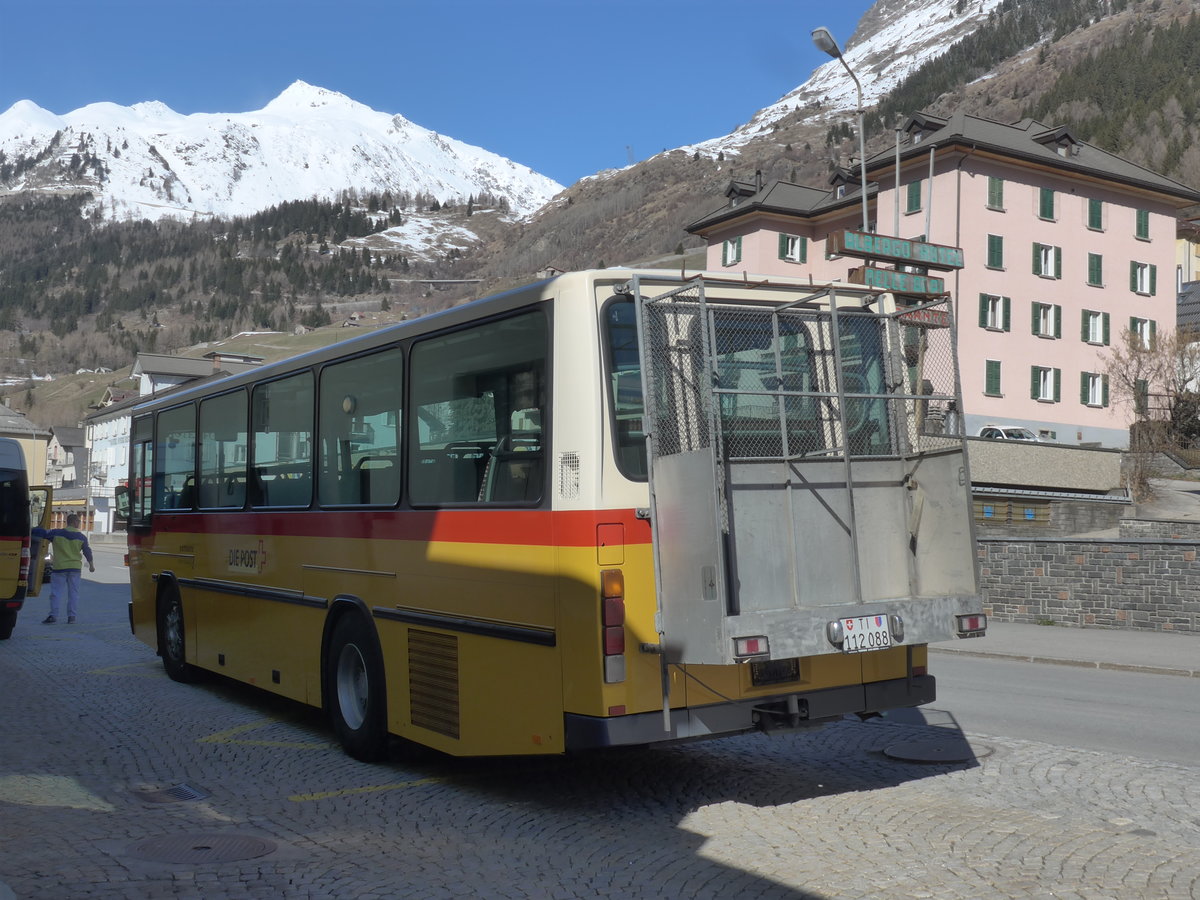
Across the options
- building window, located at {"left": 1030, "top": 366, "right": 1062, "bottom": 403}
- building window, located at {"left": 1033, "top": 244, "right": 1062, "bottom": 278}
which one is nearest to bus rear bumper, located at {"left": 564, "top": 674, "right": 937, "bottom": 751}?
building window, located at {"left": 1030, "top": 366, "right": 1062, "bottom": 403}

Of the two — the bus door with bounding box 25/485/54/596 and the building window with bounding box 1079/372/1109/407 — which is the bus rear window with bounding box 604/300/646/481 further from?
the building window with bounding box 1079/372/1109/407

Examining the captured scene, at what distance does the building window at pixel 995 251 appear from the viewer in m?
50.1

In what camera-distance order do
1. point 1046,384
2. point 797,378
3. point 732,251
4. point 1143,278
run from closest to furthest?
point 797,378 < point 1046,384 < point 1143,278 < point 732,251

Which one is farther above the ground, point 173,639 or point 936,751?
point 173,639

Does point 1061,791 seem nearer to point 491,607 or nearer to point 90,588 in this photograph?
point 491,607

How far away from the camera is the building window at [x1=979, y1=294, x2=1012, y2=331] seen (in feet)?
163

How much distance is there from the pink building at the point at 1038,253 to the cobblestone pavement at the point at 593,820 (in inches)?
1623

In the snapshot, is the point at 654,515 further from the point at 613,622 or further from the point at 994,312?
the point at 994,312

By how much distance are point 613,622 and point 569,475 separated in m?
0.79

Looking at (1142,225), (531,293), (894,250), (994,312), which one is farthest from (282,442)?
(1142,225)

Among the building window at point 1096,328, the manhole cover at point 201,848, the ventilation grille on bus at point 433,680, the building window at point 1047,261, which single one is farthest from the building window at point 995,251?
the manhole cover at point 201,848

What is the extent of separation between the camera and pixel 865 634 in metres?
6.36

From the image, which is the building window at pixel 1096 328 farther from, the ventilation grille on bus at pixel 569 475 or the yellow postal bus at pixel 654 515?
the ventilation grille on bus at pixel 569 475

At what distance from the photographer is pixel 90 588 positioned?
30.4 metres
